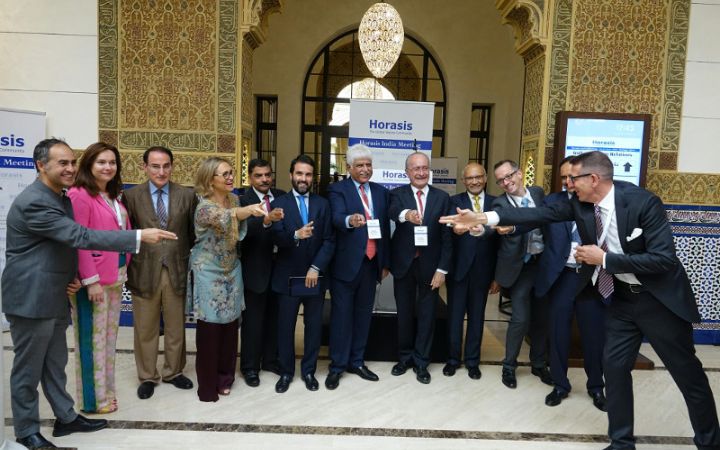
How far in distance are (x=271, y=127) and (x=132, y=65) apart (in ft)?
16.4

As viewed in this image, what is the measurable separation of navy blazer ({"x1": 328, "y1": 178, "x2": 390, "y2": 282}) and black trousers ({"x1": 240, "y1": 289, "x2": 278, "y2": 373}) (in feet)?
1.78

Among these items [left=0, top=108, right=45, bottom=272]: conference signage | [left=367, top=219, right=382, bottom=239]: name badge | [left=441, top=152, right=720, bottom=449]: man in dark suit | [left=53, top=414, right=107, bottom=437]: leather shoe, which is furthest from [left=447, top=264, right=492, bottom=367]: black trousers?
[left=0, top=108, right=45, bottom=272]: conference signage

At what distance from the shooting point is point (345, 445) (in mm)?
3213

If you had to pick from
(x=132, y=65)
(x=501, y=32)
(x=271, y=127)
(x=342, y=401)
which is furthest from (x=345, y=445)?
(x=501, y=32)

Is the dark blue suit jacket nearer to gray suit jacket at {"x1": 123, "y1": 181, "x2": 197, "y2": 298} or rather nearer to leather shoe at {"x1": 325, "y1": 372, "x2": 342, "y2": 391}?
leather shoe at {"x1": 325, "y1": 372, "x2": 342, "y2": 391}

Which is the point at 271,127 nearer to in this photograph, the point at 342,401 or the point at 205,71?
the point at 205,71

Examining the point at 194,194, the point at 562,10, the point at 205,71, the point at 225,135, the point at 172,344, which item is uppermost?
the point at 562,10

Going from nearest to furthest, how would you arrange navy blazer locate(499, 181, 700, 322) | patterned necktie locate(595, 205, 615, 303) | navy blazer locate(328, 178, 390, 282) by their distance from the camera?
navy blazer locate(499, 181, 700, 322) → patterned necktie locate(595, 205, 615, 303) → navy blazer locate(328, 178, 390, 282)

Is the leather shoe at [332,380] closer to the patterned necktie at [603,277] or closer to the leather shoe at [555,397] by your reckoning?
the leather shoe at [555,397]

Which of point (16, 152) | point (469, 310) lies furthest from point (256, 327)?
point (16, 152)

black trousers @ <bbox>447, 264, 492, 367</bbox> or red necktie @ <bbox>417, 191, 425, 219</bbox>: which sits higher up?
red necktie @ <bbox>417, 191, 425, 219</bbox>

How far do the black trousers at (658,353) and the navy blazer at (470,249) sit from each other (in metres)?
1.20

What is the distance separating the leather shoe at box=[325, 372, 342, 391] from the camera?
4000 mm

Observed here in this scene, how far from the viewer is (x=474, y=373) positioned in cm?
432
